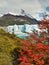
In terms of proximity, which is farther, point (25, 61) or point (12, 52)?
point (12, 52)

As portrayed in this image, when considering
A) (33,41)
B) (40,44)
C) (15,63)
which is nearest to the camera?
(40,44)

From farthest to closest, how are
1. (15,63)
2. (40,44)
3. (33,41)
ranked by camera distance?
1. (15,63)
2. (33,41)
3. (40,44)

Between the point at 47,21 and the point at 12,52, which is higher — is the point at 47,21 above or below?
above

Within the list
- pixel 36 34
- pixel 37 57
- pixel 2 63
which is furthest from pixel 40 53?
pixel 2 63

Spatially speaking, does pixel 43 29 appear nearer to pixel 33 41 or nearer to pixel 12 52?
pixel 33 41

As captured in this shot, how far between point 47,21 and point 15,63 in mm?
3936

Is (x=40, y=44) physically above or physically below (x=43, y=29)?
below

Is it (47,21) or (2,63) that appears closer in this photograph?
(47,21)

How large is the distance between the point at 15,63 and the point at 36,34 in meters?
2.72

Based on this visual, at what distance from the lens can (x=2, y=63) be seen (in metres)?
14.1

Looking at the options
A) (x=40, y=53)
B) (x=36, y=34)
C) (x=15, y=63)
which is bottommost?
(x=15, y=63)

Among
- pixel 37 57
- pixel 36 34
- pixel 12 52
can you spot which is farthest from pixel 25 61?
pixel 12 52

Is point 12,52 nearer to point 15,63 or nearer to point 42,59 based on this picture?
point 15,63

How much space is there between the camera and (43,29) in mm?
Result: 12789
